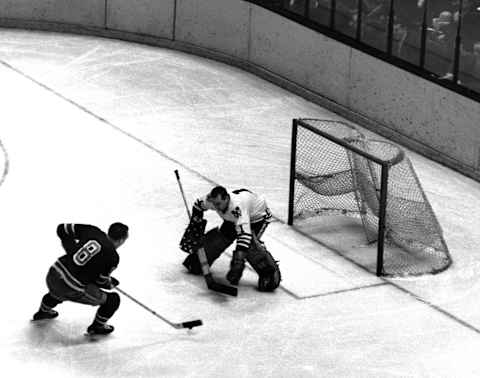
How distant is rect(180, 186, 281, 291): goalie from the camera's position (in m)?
14.4

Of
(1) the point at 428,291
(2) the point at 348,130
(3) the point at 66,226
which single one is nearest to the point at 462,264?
(1) the point at 428,291

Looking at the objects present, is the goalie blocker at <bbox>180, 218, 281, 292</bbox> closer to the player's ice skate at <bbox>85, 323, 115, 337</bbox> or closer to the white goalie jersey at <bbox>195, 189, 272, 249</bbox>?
the white goalie jersey at <bbox>195, 189, 272, 249</bbox>

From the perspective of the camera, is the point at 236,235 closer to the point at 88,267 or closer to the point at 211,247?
the point at 211,247

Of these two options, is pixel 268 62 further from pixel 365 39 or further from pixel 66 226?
pixel 66 226

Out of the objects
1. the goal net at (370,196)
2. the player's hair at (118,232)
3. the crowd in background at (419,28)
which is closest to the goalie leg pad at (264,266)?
the goal net at (370,196)

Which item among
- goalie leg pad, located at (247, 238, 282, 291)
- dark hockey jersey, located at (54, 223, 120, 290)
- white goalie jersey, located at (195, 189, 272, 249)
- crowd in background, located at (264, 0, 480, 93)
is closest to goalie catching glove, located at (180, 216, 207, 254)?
white goalie jersey, located at (195, 189, 272, 249)

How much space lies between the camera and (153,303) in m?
14.3

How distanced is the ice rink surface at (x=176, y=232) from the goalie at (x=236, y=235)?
0.23 meters

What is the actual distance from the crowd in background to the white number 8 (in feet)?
23.9

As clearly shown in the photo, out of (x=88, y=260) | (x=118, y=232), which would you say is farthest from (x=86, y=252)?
(x=118, y=232)

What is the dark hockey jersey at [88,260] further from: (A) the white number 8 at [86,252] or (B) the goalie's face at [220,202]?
(B) the goalie's face at [220,202]

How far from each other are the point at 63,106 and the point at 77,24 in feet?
11.7

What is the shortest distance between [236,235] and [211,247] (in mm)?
349

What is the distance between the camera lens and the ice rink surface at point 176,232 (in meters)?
13.3
